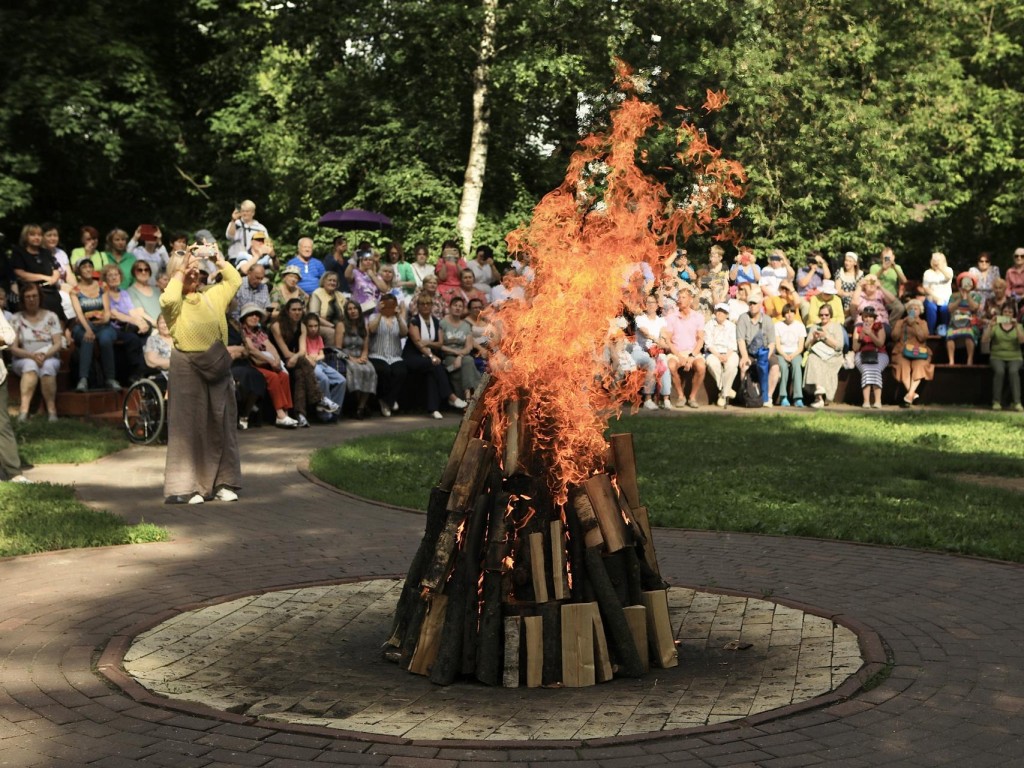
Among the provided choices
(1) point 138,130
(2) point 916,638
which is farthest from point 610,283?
(1) point 138,130

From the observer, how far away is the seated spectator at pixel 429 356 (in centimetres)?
2011

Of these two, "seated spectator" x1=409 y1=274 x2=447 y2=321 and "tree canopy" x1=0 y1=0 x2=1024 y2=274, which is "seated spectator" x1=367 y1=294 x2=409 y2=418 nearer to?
"seated spectator" x1=409 y1=274 x2=447 y2=321

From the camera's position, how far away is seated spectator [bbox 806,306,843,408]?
22250 mm

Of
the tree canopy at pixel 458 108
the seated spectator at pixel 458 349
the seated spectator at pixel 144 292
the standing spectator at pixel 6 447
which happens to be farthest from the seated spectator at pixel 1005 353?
the standing spectator at pixel 6 447

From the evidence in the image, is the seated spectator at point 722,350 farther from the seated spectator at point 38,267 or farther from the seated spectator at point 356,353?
the seated spectator at point 38,267

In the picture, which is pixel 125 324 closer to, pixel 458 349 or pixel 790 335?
pixel 458 349

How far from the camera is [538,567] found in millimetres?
6562

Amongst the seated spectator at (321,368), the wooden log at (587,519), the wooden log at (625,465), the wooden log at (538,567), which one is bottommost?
the wooden log at (538,567)

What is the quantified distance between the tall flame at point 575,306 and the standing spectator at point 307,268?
13178 millimetres

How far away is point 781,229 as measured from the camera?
32.1m

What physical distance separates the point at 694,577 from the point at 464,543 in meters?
2.63

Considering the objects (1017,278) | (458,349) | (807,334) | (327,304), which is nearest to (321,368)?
(327,304)

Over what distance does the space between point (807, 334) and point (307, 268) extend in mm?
8703

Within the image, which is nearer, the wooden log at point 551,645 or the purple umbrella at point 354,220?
the wooden log at point 551,645
